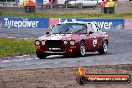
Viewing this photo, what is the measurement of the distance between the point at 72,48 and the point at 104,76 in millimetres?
13179

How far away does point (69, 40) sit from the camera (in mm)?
19156

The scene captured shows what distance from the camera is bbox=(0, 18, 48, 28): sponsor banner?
43969 millimetres

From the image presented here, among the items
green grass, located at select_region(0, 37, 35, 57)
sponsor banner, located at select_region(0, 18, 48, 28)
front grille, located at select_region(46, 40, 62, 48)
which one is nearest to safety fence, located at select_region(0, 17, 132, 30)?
sponsor banner, located at select_region(0, 18, 48, 28)

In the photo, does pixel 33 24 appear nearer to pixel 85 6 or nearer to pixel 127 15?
pixel 127 15

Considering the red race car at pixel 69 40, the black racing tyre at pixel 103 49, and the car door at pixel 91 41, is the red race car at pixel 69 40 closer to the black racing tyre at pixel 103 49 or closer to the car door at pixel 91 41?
the car door at pixel 91 41

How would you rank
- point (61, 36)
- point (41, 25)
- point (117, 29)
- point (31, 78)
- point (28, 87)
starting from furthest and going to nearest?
point (41, 25) → point (117, 29) → point (61, 36) → point (31, 78) → point (28, 87)

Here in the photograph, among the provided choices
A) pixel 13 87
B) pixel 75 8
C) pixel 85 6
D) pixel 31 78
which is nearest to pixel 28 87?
pixel 13 87

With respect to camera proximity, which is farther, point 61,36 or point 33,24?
point 33,24

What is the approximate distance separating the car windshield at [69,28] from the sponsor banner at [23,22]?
23.0 meters

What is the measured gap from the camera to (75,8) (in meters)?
57.2

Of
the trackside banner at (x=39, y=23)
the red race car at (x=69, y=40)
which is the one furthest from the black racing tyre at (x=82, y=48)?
the trackside banner at (x=39, y=23)

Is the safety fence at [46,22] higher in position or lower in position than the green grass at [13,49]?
lower

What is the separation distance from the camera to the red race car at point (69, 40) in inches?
754

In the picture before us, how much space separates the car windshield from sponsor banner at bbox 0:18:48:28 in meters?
23.0
